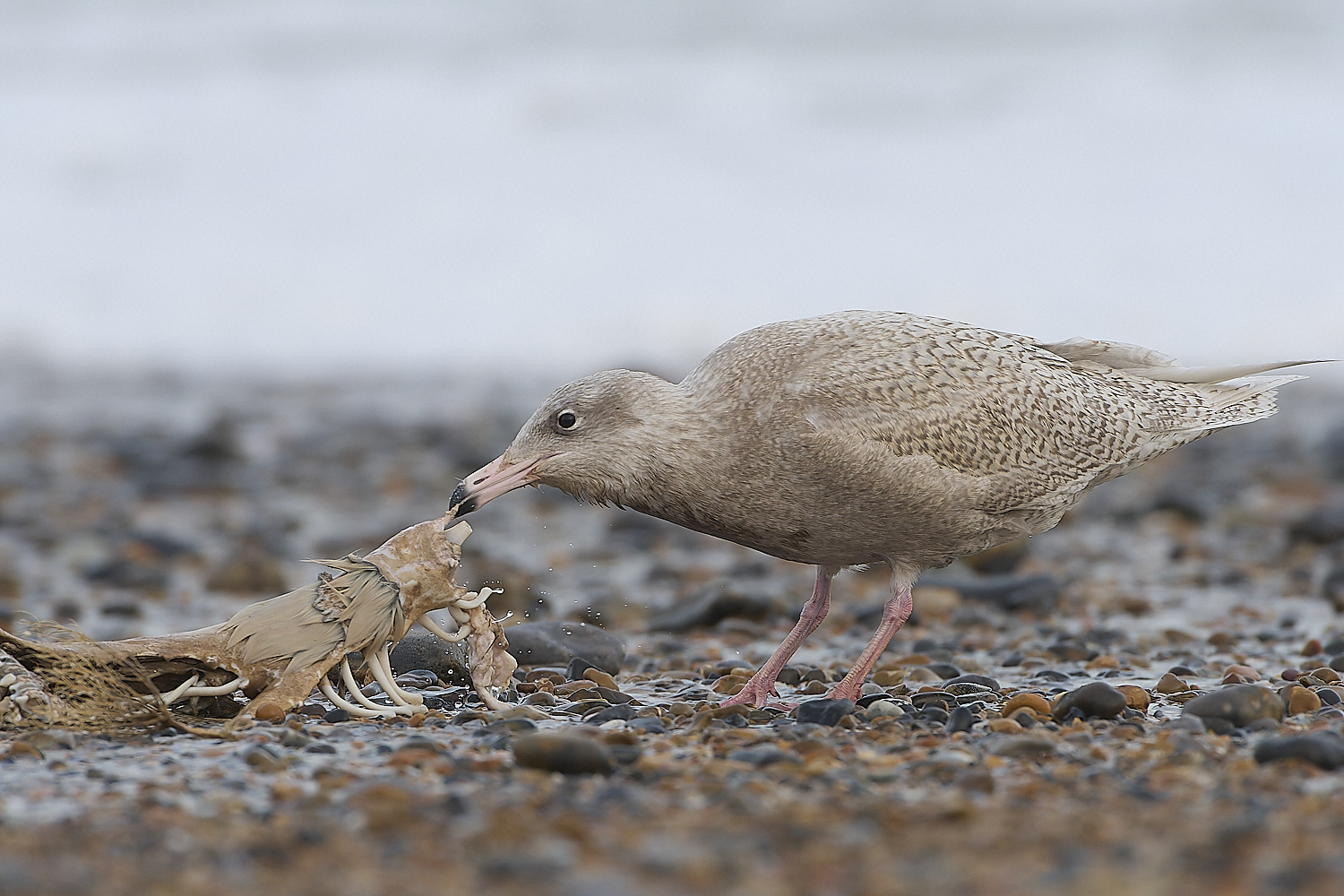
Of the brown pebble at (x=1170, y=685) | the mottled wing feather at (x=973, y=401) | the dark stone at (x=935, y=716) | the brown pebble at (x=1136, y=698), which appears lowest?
the brown pebble at (x=1170, y=685)

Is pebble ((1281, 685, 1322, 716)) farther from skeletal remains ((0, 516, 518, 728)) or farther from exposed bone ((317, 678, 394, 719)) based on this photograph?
exposed bone ((317, 678, 394, 719))

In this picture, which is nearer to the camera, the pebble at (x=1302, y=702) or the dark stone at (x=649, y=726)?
the dark stone at (x=649, y=726)

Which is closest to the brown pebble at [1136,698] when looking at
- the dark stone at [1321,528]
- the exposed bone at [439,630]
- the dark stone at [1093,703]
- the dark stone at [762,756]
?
the dark stone at [1093,703]

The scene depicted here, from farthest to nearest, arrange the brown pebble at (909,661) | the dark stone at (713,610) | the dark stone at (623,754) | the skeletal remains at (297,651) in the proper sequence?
the dark stone at (713,610), the brown pebble at (909,661), the skeletal remains at (297,651), the dark stone at (623,754)

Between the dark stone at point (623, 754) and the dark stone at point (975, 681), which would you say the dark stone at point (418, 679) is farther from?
the dark stone at point (975, 681)

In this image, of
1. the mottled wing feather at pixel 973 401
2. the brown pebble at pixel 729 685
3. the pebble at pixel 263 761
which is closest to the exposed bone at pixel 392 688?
the pebble at pixel 263 761

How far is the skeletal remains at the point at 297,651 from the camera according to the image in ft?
16.4

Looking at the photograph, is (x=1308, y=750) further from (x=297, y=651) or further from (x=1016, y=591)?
(x=1016, y=591)

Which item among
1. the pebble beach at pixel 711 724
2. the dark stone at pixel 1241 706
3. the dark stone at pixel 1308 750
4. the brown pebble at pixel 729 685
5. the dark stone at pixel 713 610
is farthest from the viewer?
the dark stone at pixel 713 610

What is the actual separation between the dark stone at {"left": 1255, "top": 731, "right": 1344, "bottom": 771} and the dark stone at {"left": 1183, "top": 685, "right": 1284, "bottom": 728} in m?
0.56

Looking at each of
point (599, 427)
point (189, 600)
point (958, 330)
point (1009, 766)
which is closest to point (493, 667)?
point (599, 427)

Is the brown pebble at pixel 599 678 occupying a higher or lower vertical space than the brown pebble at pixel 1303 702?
lower

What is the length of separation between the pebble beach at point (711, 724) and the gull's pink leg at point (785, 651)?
22 centimetres

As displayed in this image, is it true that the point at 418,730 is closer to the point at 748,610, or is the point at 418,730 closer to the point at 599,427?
the point at 599,427
